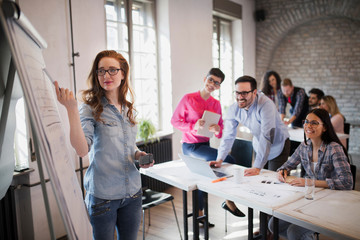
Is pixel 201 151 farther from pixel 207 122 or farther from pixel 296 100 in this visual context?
pixel 296 100

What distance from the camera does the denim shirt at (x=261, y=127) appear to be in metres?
2.69

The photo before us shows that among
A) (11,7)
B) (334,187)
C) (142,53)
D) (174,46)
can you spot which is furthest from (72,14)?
(334,187)

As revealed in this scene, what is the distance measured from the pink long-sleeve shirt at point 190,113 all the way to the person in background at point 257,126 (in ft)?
1.74

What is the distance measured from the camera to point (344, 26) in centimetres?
658

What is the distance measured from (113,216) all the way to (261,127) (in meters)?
1.53

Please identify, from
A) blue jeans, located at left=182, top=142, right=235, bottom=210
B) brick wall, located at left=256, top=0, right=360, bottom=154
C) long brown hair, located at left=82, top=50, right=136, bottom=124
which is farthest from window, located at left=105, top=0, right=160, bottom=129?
brick wall, located at left=256, top=0, right=360, bottom=154

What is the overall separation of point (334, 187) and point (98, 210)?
155 centimetres

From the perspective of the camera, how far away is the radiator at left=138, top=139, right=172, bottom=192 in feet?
14.0

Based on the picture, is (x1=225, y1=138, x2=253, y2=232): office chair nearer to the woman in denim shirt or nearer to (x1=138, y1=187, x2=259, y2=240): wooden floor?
(x1=138, y1=187, x2=259, y2=240): wooden floor

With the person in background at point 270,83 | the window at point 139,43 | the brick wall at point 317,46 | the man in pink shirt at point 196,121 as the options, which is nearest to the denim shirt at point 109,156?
the man in pink shirt at point 196,121

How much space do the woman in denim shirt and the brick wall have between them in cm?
586

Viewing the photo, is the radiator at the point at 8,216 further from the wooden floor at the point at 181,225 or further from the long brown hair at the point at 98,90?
the long brown hair at the point at 98,90

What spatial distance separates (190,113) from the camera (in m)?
3.49

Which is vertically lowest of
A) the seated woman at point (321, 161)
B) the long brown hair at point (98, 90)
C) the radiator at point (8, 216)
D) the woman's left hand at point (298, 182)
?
the radiator at point (8, 216)
